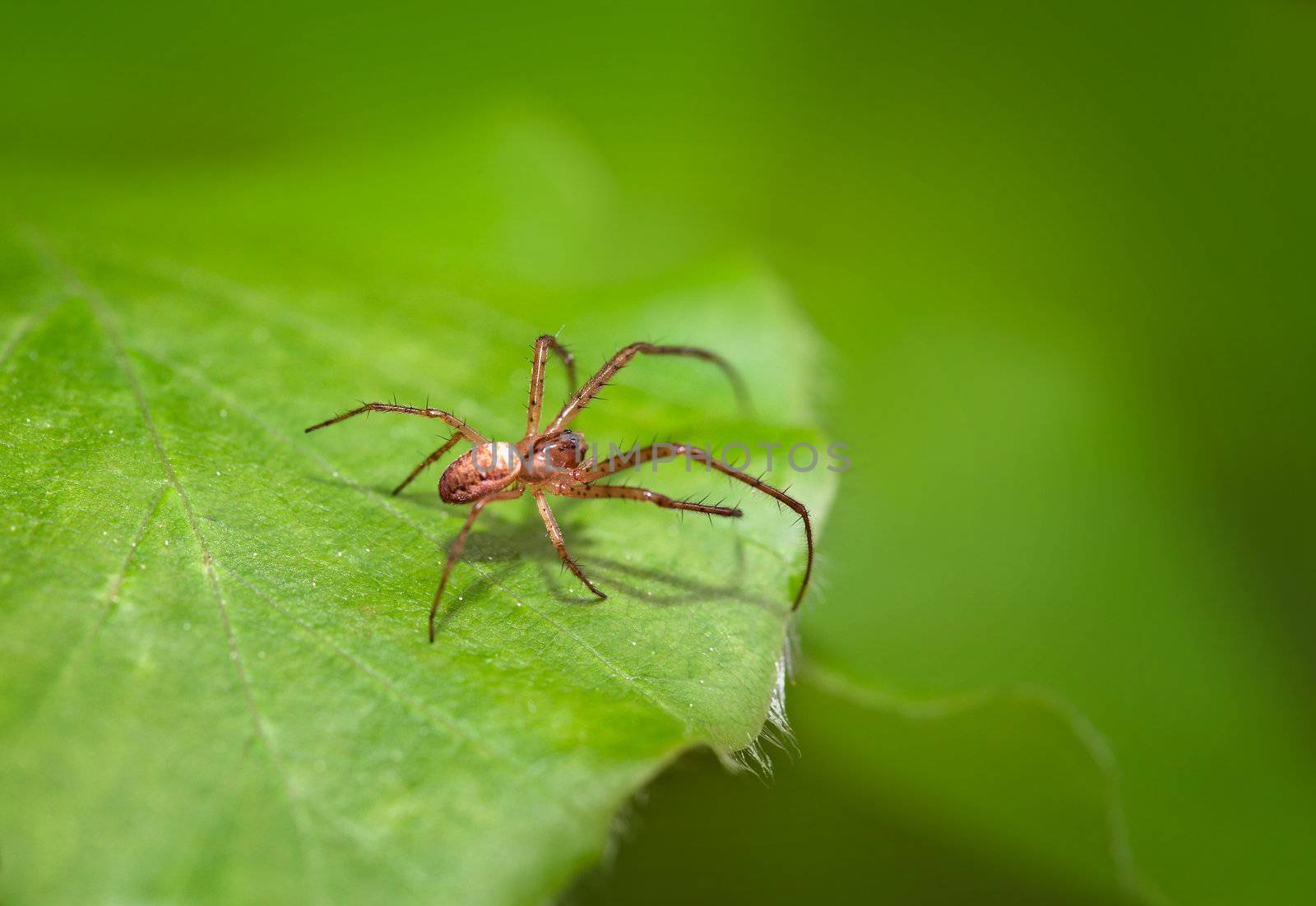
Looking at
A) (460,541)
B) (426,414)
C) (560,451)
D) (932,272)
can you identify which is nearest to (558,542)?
(460,541)

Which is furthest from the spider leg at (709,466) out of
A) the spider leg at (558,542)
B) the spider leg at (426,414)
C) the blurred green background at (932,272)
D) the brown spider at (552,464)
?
the blurred green background at (932,272)

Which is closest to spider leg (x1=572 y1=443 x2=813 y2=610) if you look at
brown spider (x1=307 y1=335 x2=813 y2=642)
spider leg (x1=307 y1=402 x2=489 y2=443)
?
brown spider (x1=307 y1=335 x2=813 y2=642)

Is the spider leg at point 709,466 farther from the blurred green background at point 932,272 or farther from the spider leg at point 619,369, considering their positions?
the blurred green background at point 932,272

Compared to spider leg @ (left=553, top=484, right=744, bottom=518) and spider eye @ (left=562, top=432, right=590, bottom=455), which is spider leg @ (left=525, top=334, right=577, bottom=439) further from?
spider leg @ (left=553, top=484, right=744, bottom=518)

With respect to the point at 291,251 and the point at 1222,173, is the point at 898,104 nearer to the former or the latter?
the point at 1222,173

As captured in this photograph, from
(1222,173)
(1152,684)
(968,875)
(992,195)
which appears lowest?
(968,875)

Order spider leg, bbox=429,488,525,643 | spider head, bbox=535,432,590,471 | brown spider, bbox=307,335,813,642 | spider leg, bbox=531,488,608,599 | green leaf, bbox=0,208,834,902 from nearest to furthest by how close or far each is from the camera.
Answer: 1. green leaf, bbox=0,208,834,902
2. spider leg, bbox=429,488,525,643
3. spider leg, bbox=531,488,608,599
4. brown spider, bbox=307,335,813,642
5. spider head, bbox=535,432,590,471

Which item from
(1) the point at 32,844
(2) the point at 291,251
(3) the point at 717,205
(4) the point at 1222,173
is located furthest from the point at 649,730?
(4) the point at 1222,173
